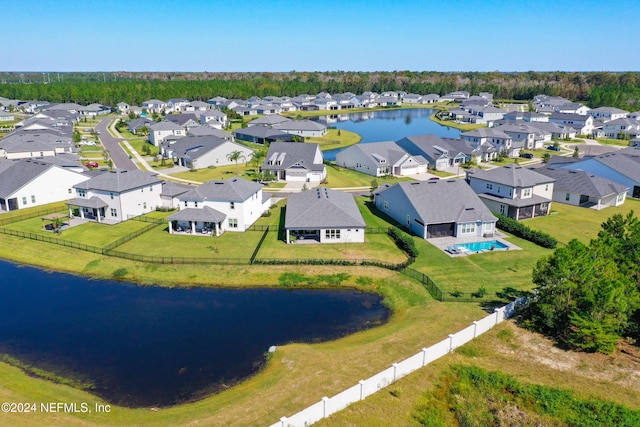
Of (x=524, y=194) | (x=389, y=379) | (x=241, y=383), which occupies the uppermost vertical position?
(x=524, y=194)

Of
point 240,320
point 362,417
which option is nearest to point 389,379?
point 362,417

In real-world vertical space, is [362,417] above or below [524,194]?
below

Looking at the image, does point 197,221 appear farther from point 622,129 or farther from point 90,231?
point 622,129

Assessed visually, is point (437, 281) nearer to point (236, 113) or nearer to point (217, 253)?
point (217, 253)

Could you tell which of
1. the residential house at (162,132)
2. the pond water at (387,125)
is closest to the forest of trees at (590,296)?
the pond water at (387,125)

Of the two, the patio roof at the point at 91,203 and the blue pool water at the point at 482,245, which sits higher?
Result: the patio roof at the point at 91,203

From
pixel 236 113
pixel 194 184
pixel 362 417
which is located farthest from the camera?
pixel 236 113

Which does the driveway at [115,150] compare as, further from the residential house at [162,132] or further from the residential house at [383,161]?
the residential house at [383,161]
